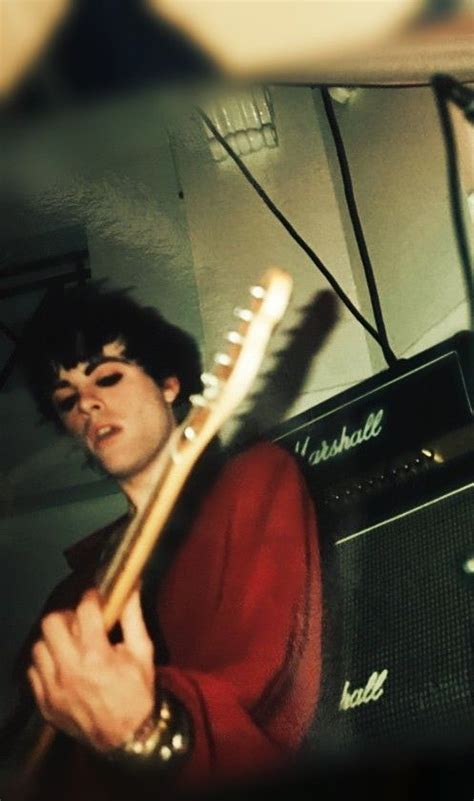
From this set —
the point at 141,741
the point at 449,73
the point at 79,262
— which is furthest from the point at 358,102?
the point at 141,741

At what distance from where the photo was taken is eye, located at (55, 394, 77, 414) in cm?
96

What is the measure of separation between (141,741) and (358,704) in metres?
0.20

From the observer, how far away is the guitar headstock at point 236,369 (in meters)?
0.78

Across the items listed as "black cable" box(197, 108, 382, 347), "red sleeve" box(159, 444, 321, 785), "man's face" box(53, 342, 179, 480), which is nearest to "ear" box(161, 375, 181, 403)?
"man's face" box(53, 342, 179, 480)

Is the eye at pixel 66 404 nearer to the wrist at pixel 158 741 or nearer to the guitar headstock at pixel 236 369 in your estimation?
the guitar headstock at pixel 236 369

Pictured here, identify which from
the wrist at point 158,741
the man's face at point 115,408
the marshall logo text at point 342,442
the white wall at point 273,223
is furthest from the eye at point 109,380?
the wrist at point 158,741

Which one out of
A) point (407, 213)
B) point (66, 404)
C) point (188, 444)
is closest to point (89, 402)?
point (66, 404)

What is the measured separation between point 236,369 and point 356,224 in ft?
0.99

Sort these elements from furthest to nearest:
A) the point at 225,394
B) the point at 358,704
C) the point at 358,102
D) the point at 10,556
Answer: the point at 358,102
the point at 10,556
the point at 225,394
the point at 358,704

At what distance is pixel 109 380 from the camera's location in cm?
94

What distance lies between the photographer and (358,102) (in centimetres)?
104

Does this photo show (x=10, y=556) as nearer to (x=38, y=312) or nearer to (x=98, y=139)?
(x=38, y=312)

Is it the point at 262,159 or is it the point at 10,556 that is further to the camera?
the point at 262,159

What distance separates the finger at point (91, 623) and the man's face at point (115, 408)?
0.14 meters
